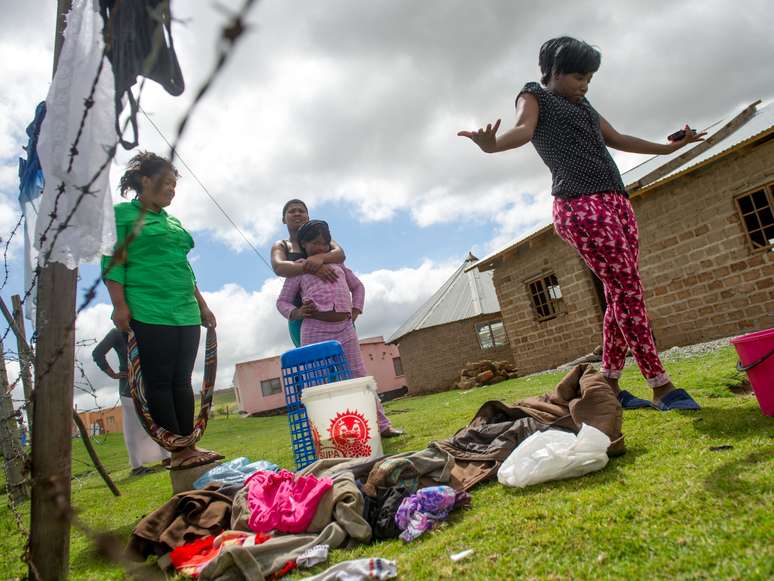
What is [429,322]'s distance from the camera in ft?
71.1

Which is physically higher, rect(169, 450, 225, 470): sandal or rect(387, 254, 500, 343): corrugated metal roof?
rect(387, 254, 500, 343): corrugated metal roof

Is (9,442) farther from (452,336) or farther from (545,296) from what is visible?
(452,336)

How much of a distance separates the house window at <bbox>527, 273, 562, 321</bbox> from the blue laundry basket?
32.6 ft

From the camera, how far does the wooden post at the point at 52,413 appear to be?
141 cm

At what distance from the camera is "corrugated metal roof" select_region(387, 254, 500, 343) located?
2125 cm

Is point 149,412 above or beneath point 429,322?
beneath

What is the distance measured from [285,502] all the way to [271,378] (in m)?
36.8

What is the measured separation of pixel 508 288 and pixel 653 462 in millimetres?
12271

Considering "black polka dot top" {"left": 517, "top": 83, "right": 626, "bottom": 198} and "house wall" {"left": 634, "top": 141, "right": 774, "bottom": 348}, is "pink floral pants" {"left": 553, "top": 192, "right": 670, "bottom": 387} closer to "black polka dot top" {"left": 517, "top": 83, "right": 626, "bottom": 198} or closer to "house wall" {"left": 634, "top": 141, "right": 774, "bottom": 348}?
"black polka dot top" {"left": 517, "top": 83, "right": 626, "bottom": 198}

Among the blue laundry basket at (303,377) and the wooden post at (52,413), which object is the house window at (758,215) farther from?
the wooden post at (52,413)

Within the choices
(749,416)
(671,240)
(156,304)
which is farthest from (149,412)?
(671,240)

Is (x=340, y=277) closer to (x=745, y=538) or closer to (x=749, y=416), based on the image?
(x=749, y=416)

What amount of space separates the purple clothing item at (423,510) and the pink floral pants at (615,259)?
4.70 ft

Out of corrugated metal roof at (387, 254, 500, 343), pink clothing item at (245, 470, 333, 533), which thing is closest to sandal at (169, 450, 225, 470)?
pink clothing item at (245, 470, 333, 533)
